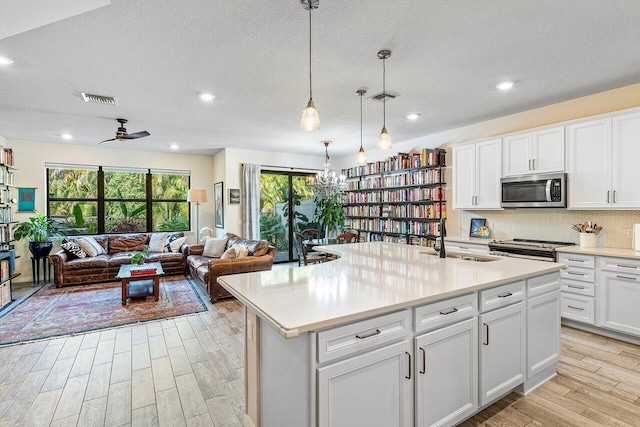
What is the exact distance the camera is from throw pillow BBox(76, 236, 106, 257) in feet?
18.9

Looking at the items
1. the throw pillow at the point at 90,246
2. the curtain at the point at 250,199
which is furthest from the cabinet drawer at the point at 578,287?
the throw pillow at the point at 90,246

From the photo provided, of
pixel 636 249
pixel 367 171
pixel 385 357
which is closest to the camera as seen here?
pixel 385 357

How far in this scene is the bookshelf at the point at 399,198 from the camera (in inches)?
208

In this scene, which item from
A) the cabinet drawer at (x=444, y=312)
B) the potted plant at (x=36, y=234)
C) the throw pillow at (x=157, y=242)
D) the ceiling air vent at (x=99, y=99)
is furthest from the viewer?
the throw pillow at (x=157, y=242)

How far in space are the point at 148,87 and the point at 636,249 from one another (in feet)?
17.2

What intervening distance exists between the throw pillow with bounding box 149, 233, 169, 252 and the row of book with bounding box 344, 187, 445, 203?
13.1 feet

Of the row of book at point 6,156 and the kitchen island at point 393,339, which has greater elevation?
the row of book at point 6,156

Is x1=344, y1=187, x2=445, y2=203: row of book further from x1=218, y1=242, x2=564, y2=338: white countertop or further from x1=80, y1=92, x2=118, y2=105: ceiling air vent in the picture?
x1=80, y1=92, x2=118, y2=105: ceiling air vent

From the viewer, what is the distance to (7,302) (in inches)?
173

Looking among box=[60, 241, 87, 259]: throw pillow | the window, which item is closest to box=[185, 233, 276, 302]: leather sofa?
box=[60, 241, 87, 259]: throw pillow

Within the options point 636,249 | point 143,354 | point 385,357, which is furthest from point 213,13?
point 636,249

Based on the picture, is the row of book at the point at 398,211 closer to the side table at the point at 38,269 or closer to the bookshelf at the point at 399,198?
the bookshelf at the point at 399,198

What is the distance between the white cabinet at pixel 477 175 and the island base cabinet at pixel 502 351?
8.45 feet

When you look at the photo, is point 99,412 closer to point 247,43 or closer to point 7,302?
point 247,43
